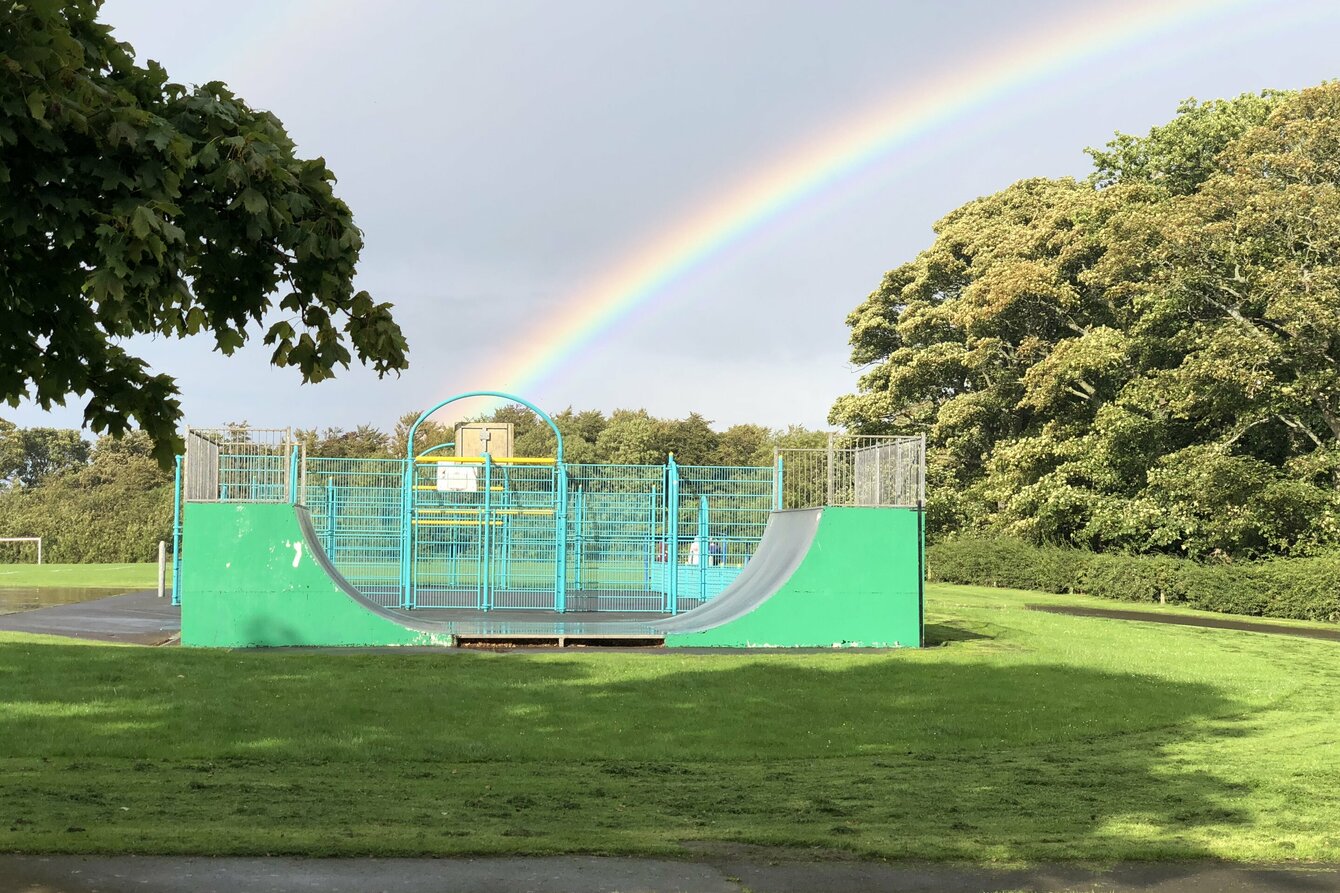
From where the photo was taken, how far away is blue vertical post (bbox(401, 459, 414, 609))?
24.3 meters

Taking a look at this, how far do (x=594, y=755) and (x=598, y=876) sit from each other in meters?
4.40

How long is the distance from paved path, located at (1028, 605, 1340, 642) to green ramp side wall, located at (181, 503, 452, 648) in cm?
1491

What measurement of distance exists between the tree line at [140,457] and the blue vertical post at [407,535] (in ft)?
78.6

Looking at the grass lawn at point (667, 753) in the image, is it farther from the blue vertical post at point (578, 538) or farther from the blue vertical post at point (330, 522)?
the blue vertical post at point (578, 538)

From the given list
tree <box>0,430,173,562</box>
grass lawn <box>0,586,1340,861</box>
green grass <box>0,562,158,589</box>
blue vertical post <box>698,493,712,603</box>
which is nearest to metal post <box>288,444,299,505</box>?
grass lawn <box>0,586,1340,861</box>

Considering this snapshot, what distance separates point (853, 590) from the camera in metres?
18.2

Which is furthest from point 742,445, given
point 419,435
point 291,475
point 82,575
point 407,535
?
point 291,475

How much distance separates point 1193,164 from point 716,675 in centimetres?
2880

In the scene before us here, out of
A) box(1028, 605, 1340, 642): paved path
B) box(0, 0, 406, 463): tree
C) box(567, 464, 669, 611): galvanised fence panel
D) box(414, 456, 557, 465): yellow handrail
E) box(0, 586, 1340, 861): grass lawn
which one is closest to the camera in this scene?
box(0, 0, 406, 463): tree

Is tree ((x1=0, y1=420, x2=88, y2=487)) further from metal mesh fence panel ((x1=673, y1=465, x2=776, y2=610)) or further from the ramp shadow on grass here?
the ramp shadow on grass

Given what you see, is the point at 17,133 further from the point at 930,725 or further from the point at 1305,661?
the point at 1305,661

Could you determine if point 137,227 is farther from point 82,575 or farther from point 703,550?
point 82,575

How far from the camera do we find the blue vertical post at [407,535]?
24344mm

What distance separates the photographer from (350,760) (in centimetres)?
991
